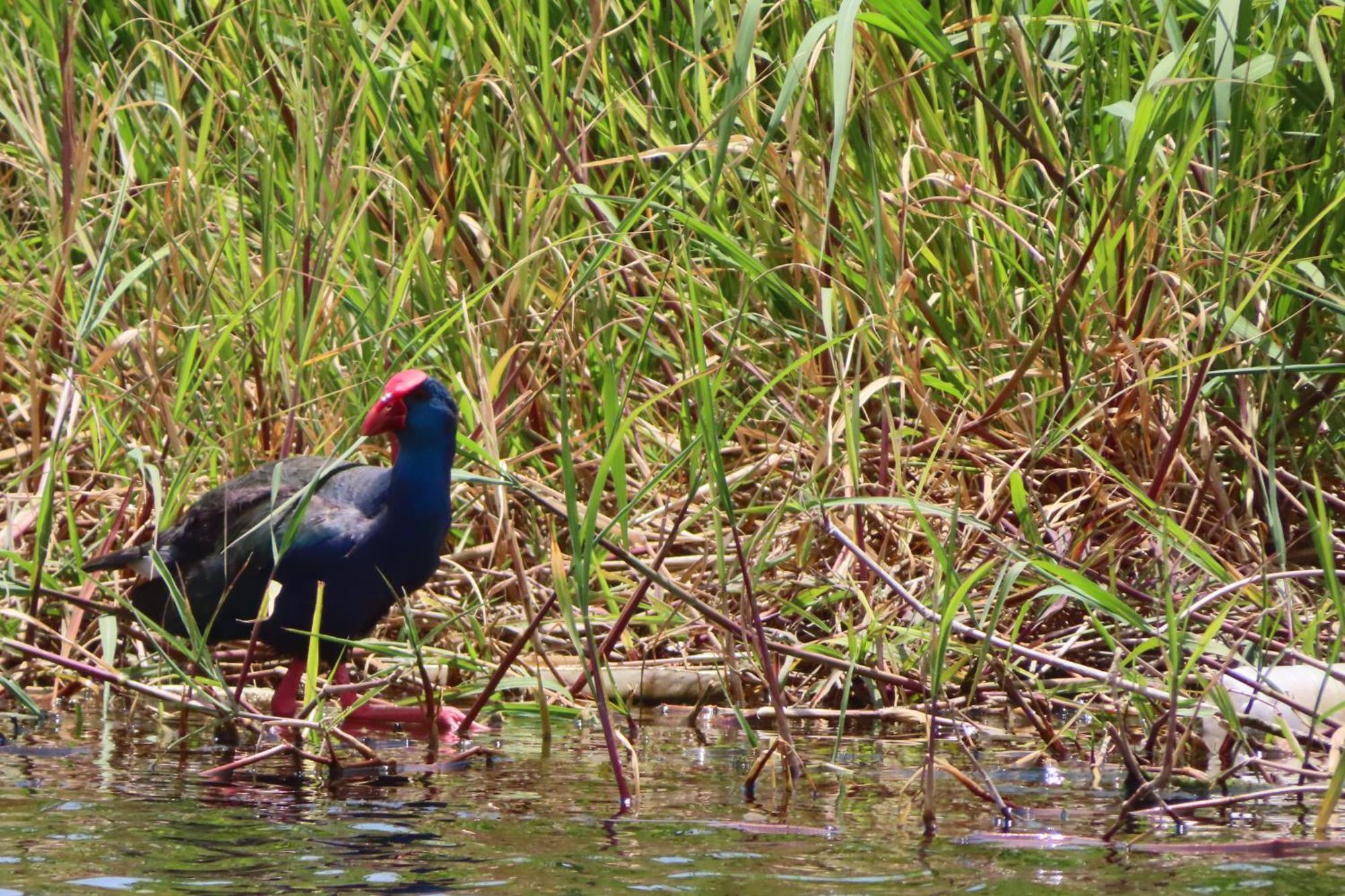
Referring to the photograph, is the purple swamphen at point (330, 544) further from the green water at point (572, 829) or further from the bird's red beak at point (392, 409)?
the green water at point (572, 829)

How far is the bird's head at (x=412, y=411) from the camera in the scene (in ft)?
11.6

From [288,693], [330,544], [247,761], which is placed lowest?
[247,761]

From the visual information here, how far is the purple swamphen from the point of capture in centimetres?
355

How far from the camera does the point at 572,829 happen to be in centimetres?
262

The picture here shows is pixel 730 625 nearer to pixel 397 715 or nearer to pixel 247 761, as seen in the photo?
pixel 247 761

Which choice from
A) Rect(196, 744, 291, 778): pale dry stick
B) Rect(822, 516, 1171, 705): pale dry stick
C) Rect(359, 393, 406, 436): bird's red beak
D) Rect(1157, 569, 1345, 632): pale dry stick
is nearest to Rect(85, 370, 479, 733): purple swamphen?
Rect(359, 393, 406, 436): bird's red beak

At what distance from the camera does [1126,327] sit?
152 inches

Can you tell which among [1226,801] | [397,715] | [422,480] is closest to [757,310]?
[422,480]

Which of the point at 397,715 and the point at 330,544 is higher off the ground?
the point at 330,544

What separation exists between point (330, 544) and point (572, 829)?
3.89 ft

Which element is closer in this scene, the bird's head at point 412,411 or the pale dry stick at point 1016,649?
the pale dry stick at point 1016,649

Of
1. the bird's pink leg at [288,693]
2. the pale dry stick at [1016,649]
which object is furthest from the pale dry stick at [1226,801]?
the bird's pink leg at [288,693]

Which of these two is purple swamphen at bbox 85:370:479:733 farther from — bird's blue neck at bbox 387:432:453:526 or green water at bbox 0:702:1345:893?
green water at bbox 0:702:1345:893

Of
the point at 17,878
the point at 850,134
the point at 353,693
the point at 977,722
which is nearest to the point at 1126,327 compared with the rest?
the point at 850,134
